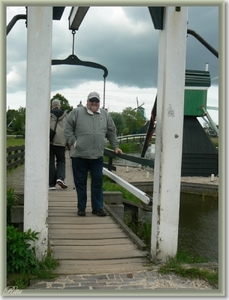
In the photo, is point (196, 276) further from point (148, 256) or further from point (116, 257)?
point (116, 257)

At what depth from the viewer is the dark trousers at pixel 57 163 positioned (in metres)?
7.65

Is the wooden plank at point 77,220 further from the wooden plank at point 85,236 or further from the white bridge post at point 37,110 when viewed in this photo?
the white bridge post at point 37,110

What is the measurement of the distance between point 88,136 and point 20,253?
2084mm

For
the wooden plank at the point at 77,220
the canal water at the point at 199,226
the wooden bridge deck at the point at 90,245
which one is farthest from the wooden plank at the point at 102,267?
the canal water at the point at 199,226

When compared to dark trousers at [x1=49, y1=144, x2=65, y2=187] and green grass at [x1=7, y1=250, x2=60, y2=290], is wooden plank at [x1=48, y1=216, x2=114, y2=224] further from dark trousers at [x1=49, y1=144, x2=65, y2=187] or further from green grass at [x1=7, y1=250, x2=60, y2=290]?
dark trousers at [x1=49, y1=144, x2=65, y2=187]

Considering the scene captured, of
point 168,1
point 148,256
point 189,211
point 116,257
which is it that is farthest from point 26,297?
point 189,211

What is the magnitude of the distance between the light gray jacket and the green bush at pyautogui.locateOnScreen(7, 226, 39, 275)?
1799 millimetres

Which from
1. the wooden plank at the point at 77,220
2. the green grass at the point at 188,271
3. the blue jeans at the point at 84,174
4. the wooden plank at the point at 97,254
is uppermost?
the blue jeans at the point at 84,174

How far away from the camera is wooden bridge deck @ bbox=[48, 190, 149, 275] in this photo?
3.91 meters

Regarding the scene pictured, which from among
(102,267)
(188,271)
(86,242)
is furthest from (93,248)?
(188,271)

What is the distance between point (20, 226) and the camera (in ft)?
20.5

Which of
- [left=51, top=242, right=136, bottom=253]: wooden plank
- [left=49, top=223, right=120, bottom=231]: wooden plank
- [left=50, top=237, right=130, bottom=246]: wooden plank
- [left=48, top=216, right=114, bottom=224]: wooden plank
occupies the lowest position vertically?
[left=51, top=242, right=136, bottom=253]: wooden plank

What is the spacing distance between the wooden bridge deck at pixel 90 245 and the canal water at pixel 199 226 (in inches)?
104

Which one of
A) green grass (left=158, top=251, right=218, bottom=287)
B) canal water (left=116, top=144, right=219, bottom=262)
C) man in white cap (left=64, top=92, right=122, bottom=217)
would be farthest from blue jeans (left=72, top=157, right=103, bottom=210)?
canal water (left=116, top=144, right=219, bottom=262)
